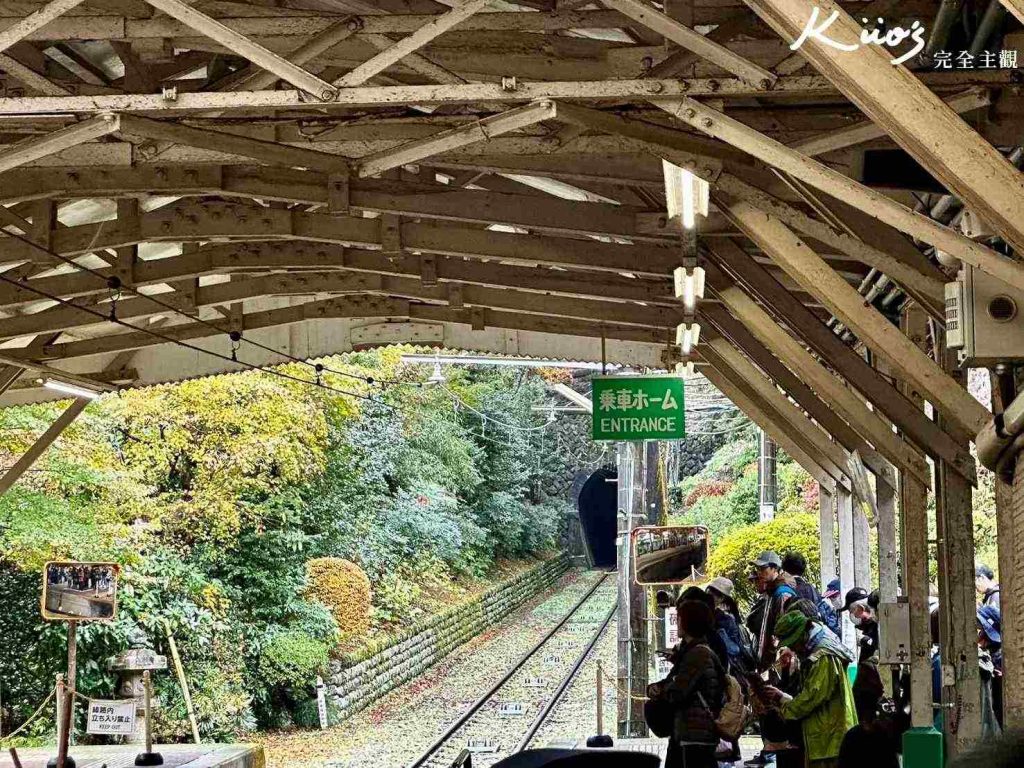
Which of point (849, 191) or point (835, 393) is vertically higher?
point (849, 191)

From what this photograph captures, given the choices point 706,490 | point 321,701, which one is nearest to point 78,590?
point 321,701

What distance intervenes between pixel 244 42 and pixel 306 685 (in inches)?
570

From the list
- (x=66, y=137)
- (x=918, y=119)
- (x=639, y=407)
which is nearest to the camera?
(x=918, y=119)

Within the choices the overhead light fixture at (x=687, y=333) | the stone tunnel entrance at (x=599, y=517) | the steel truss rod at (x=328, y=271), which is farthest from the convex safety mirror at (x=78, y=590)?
the stone tunnel entrance at (x=599, y=517)

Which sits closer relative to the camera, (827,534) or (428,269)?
(428,269)

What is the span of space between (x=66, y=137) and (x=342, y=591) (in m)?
15.3

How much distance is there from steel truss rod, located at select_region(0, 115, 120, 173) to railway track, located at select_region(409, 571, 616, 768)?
6.36 meters

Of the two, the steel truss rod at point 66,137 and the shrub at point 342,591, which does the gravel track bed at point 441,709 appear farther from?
the steel truss rod at point 66,137

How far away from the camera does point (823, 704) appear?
7.92 m

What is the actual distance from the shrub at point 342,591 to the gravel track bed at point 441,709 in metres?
1.27

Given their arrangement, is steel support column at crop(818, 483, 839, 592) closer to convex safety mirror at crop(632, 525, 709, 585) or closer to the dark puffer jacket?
convex safety mirror at crop(632, 525, 709, 585)

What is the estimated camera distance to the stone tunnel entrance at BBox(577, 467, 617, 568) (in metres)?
39.8

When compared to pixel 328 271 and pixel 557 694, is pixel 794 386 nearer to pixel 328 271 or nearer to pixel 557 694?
pixel 328 271

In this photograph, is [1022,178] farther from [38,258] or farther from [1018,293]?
[38,258]
